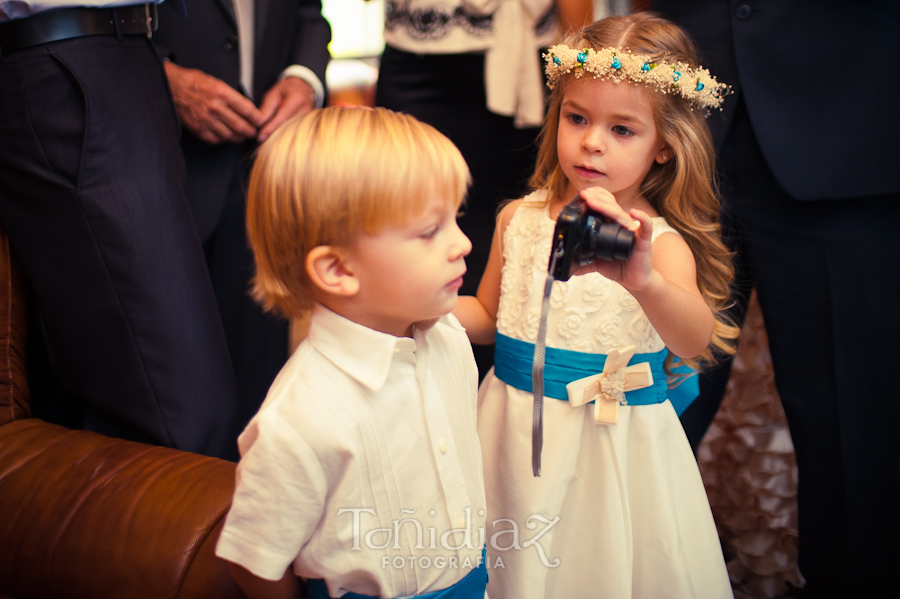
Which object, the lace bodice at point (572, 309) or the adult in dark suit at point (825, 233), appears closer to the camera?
the lace bodice at point (572, 309)

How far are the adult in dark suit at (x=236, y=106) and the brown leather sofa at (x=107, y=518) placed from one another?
0.67 m

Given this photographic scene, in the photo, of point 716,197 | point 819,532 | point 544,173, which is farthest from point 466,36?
point 819,532

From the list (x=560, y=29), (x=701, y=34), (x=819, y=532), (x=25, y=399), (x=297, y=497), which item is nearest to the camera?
(x=297, y=497)

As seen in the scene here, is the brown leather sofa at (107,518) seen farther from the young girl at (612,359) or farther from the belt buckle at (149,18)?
the belt buckle at (149,18)

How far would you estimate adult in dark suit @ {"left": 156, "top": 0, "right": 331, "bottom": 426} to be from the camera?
5.37 ft

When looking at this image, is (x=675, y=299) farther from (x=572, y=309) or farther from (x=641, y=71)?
(x=641, y=71)

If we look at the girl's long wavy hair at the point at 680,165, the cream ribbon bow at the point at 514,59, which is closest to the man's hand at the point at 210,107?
the cream ribbon bow at the point at 514,59

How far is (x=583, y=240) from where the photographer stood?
3.08 feet

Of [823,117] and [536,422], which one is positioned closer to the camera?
[536,422]

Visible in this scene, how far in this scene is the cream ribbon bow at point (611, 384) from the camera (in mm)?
1191

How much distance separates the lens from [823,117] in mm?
1359

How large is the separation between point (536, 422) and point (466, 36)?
42.4 inches

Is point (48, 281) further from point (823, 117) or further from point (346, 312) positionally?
point (823, 117)

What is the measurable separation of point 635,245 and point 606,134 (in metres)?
0.30
